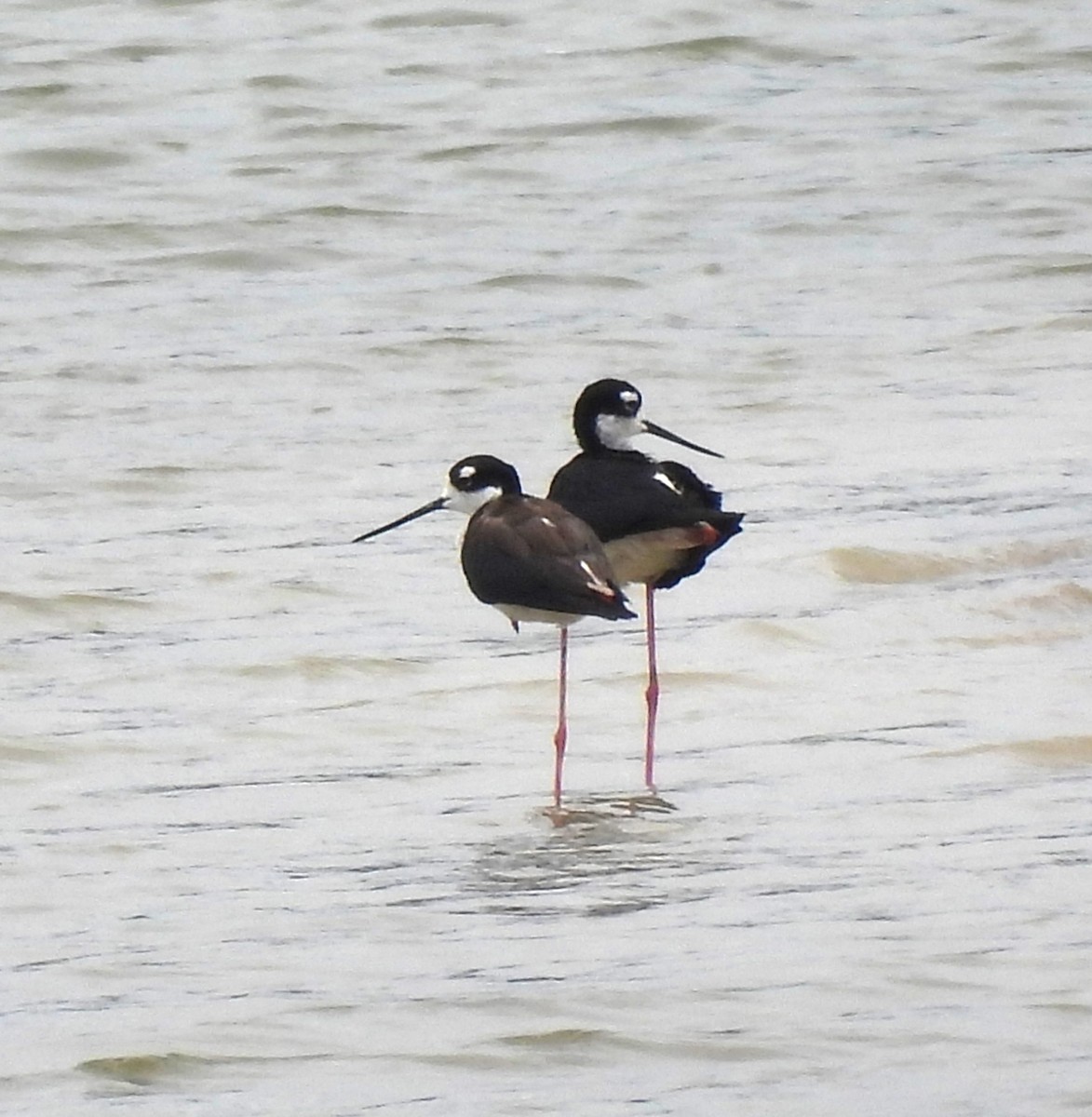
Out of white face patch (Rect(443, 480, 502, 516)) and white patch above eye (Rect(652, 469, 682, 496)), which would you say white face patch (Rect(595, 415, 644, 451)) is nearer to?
white patch above eye (Rect(652, 469, 682, 496))

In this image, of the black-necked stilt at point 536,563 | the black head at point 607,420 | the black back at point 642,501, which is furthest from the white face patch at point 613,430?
the black-necked stilt at point 536,563

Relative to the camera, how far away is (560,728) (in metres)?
6.53

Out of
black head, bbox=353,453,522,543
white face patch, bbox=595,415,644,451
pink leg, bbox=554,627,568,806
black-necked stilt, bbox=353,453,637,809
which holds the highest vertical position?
white face patch, bbox=595,415,644,451

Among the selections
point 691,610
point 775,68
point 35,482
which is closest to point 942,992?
point 691,610

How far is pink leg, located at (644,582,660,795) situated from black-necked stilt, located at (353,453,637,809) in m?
0.19

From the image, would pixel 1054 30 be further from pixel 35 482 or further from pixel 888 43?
pixel 35 482

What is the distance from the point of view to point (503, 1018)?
4.79m

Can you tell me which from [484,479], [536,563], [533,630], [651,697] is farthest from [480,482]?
[533,630]

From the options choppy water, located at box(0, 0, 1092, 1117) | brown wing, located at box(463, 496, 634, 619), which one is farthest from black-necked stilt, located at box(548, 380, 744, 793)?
choppy water, located at box(0, 0, 1092, 1117)

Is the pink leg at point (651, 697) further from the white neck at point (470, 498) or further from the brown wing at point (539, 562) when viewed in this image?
the white neck at point (470, 498)

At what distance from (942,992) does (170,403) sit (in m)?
6.20

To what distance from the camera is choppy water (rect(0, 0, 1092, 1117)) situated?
15.7 feet

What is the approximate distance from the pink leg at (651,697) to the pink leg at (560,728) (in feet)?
0.61

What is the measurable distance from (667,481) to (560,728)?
2.85ft
